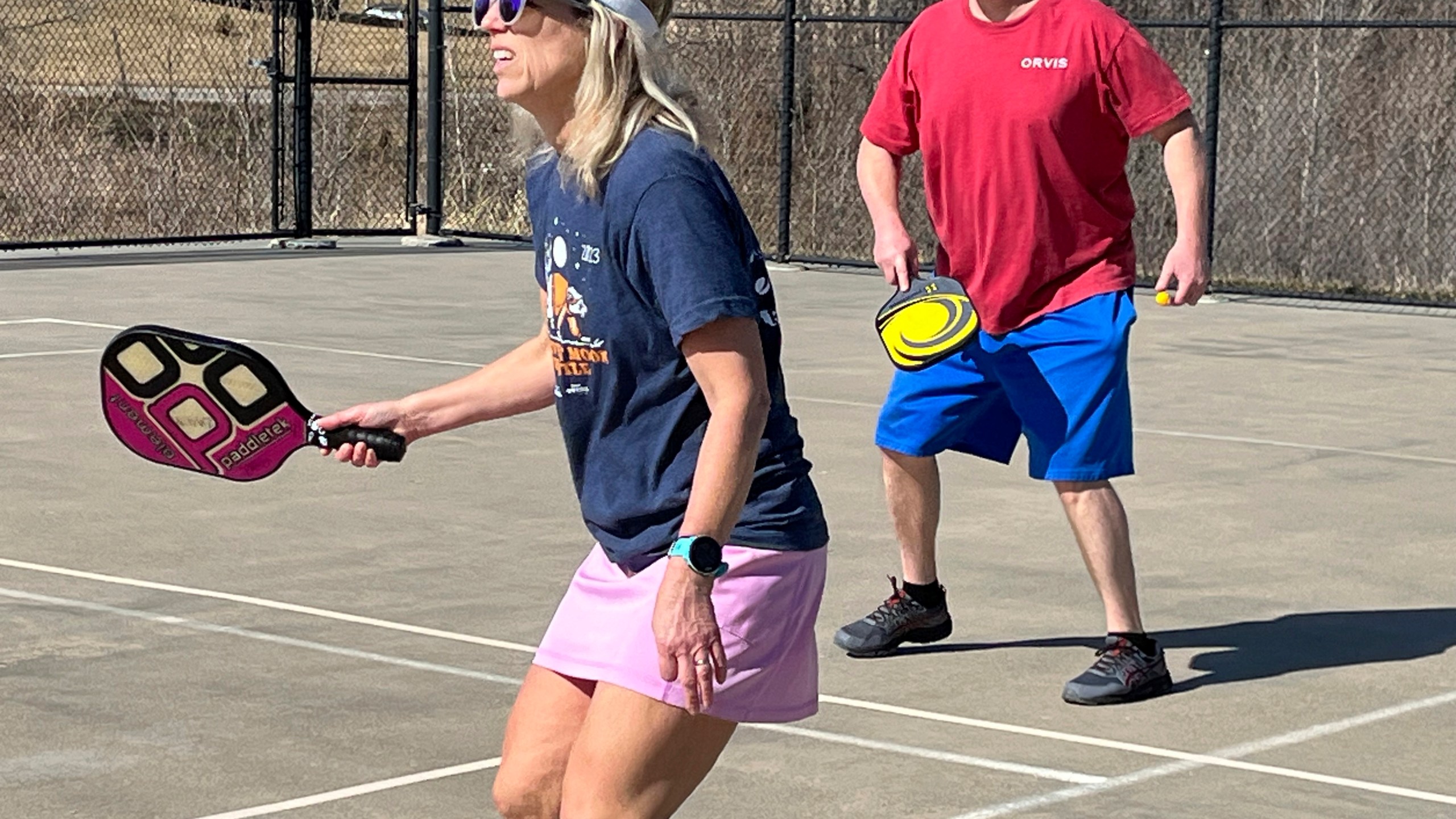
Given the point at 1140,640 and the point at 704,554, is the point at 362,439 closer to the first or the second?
the point at 704,554

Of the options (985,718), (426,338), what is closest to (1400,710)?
(985,718)

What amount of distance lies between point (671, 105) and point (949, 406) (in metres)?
3.00

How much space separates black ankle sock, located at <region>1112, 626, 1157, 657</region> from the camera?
20.8 feet

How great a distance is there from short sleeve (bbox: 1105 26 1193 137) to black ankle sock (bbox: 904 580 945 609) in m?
1.31

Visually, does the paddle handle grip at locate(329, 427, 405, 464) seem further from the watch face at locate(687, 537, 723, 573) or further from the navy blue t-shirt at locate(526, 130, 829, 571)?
the watch face at locate(687, 537, 723, 573)

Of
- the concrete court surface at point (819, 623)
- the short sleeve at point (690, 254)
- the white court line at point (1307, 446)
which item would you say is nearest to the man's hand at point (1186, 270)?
the concrete court surface at point (819, 623)

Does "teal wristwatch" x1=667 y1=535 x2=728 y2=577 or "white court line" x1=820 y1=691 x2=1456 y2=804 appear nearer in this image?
"teal wristwatch" x1=667 y1=535 x2=728 y2=577

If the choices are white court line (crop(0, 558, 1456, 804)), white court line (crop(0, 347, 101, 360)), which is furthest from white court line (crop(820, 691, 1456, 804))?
white court line (crop(0, 347, 101, 360))

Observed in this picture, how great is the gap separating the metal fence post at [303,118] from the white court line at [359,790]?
579 inches

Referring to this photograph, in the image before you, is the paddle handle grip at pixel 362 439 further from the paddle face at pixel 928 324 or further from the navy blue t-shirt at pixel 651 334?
the paddle face at pixel 928 324

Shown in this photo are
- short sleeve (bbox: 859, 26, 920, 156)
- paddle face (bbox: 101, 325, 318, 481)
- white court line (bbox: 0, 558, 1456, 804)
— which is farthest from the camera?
short sleeve (bbox: 859, 26, 920, 156)

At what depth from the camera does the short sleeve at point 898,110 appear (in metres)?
6.78

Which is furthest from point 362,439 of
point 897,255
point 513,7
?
point 897,255

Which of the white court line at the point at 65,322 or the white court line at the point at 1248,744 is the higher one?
the white court line at the point at 65,322
